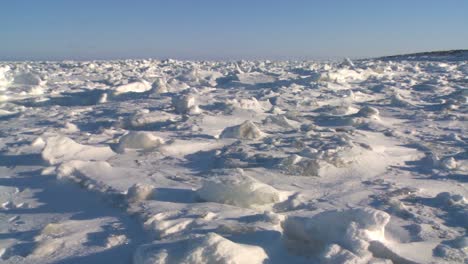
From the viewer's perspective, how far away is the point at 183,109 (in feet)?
16.8

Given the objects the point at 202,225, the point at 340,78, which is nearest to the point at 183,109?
the point at 202,225

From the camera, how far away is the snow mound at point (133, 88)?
270 inches

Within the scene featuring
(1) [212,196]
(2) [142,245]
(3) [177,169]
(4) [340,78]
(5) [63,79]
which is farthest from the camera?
(5) [63,79]

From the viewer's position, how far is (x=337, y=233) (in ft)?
5.95

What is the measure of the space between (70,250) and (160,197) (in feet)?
2.16

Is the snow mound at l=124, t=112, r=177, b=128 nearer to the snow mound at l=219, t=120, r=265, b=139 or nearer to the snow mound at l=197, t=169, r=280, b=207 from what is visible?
the snow mound at l=219, t=120, r=265, b=139

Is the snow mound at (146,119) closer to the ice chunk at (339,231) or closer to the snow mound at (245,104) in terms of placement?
the snow mound at (245,104)

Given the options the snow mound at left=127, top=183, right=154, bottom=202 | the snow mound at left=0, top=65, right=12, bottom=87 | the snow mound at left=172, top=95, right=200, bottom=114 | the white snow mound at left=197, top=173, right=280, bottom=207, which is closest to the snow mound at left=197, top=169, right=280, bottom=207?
the white snow mound at left=197, top=173, right=280, bottom=207

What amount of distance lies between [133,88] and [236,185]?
5.36 m

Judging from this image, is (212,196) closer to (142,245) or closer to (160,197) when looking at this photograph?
(160,197)

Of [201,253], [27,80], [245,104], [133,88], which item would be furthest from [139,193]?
[27,80]

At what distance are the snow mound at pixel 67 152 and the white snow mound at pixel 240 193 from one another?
129 cm

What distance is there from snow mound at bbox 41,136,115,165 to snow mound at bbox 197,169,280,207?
50.8 inches

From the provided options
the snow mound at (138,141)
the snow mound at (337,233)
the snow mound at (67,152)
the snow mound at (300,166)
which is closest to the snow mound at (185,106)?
the snow mound at (138,141)
